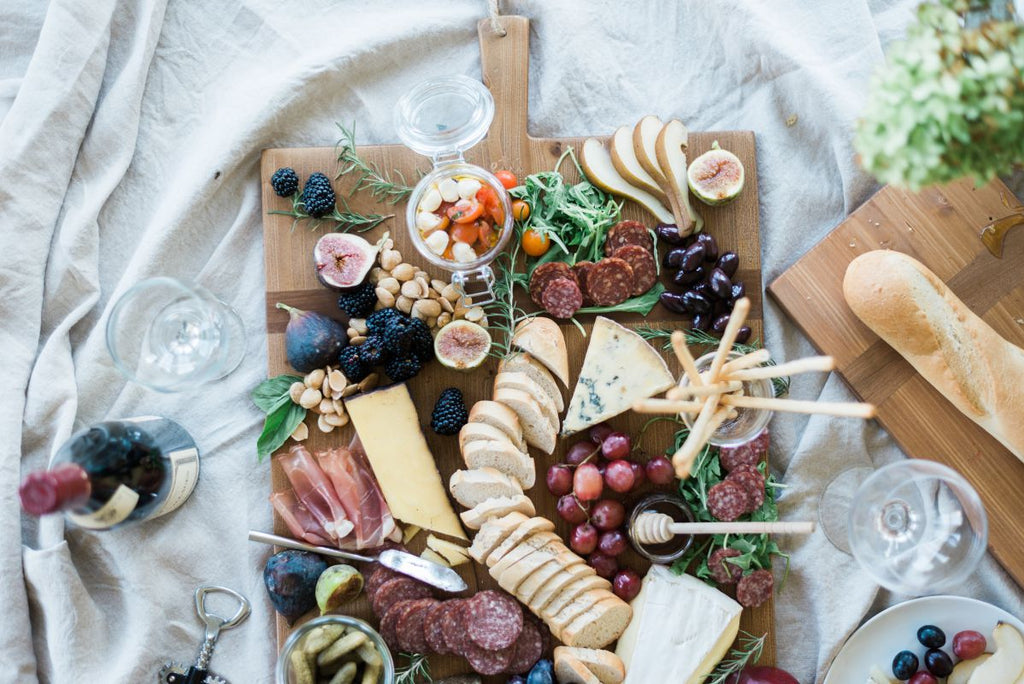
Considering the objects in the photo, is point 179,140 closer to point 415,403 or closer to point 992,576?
point 415,403

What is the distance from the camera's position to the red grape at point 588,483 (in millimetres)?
2113

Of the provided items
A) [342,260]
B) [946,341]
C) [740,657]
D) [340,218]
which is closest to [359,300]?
[342,260]

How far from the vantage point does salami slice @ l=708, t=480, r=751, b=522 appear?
2104mm

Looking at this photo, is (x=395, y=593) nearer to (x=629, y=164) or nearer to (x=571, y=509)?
(x=571, y=509)

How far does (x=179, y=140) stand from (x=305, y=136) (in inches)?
13.7

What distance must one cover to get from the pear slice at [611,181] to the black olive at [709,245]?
0.10 m

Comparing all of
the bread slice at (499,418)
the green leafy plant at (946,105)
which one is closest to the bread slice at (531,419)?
the bread slice at (499,418)

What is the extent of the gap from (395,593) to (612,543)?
1.82 feet

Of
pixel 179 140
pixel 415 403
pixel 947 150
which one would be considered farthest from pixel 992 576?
pixel 179 140

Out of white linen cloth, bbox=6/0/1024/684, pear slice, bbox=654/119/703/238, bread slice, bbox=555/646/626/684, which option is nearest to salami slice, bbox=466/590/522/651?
bread slice, bbox=555/646/626/684

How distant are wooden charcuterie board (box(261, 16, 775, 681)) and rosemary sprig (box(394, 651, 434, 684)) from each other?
0.14 metres

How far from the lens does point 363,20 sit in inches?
91.8

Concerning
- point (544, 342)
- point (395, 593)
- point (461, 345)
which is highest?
point (461, 345)

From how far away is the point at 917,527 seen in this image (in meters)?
1.99
